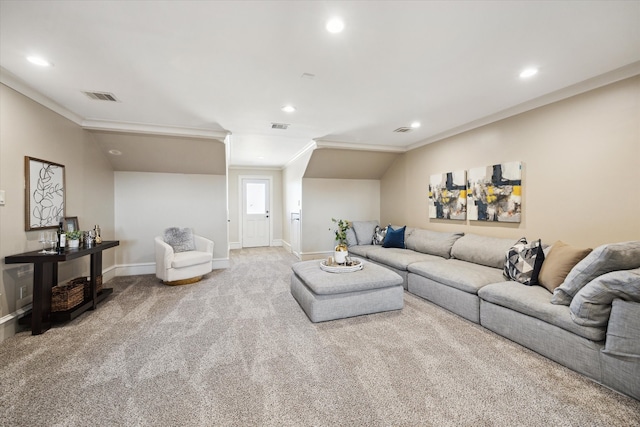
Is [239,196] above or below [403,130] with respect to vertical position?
below

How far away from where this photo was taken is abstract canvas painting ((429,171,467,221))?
4086 mm

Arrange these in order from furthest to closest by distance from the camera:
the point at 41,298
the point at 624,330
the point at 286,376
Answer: the point at 41,298 < the point at 286,376 < the point at 624,330

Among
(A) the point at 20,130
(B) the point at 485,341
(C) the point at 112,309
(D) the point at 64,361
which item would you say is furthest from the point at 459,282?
(A) the point at 20,130

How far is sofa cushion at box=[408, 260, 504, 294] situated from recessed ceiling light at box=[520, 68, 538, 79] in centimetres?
201

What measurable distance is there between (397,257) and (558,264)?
1935 mm

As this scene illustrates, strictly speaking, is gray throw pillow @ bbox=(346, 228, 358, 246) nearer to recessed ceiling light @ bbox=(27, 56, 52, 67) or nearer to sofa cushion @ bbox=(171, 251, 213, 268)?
sofa cushion @ bbox=(171, 251, 213, 268)

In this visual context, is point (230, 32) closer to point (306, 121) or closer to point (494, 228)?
point (306, 121)

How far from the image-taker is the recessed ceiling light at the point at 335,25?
5.78 feet

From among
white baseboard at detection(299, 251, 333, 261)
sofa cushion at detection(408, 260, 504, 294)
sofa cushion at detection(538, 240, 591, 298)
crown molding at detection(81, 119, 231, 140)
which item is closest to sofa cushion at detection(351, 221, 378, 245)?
white baseboard at detection(299, 251, 333, 261)

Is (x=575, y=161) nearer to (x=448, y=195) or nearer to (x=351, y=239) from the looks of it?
(x=448, y=195)

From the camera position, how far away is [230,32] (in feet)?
6.15

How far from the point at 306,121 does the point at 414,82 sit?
1.65m

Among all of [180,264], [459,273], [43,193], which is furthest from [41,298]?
[459,273]

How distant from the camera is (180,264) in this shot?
399 cm
